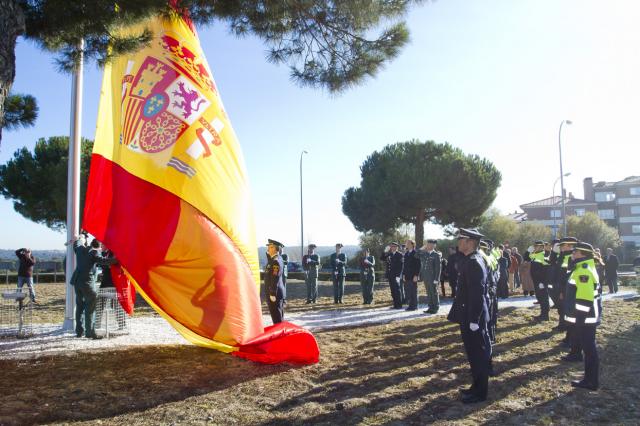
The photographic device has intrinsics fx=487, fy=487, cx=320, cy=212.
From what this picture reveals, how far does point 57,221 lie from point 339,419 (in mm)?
30130

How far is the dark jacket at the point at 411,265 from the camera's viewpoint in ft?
42.4

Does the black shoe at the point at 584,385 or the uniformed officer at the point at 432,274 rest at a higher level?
the uniformed officer at the point at 432,274

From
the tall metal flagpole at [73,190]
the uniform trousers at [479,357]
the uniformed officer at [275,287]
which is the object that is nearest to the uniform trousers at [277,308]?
the uniformed officer at [275,287]

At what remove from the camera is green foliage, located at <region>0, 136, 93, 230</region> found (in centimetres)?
2912

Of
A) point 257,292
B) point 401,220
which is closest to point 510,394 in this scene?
point 257,292

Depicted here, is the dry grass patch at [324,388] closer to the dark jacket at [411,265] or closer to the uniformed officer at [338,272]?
the dark jacket at [411,265]

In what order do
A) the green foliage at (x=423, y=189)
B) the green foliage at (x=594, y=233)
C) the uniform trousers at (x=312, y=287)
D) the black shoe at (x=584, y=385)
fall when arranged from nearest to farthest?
the black shoe at (x=584, y=385) → the uniform trousers at (x=312, y=287) → the green foliage at (x=423, y=189) → the green foliage at (x=594, y=233)

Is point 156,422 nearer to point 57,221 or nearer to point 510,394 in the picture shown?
point 510,394

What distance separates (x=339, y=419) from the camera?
16.3 feet

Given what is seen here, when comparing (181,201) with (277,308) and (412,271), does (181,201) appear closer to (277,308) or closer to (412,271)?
(277,308)

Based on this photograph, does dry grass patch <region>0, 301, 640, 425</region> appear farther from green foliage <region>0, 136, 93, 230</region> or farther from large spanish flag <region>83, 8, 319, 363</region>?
green foliage <region>0, 136, 93, 230</region>

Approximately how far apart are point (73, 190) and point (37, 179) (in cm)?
2327

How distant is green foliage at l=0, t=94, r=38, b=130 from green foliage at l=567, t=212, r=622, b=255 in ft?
156

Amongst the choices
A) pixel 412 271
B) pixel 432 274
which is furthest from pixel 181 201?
pixel 432 274
